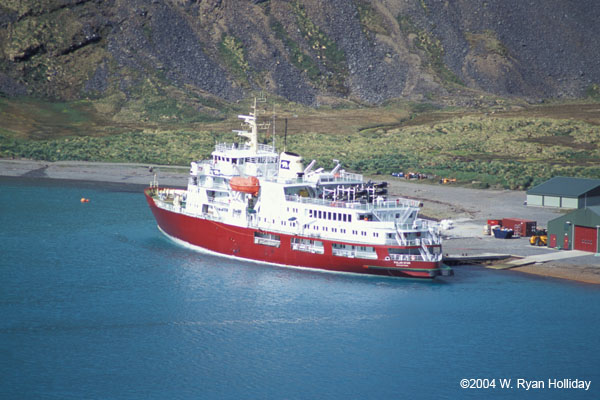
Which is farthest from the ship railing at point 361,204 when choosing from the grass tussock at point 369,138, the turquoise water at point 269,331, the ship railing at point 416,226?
the grass tussock at point 369,138

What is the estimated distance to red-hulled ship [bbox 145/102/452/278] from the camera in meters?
57.4

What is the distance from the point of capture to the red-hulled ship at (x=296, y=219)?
188 ft

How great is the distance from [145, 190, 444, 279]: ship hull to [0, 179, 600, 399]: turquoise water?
0.81 metres

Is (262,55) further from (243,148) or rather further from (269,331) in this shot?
(269,331)

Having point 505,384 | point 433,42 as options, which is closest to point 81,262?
point 505,384

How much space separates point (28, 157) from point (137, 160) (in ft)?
53.1

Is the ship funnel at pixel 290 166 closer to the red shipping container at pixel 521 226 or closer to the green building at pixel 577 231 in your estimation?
the red shipping container at pixel 521 226

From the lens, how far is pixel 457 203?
8700 cm

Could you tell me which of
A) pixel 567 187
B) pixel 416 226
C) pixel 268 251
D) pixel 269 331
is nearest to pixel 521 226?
pixel 567 187

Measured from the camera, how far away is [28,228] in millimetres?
76500

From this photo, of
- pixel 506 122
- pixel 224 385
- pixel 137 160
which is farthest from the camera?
pixel 506 122

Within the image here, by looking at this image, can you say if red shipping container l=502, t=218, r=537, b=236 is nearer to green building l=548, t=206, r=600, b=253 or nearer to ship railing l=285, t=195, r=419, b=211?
green building l=548, t=206, r=600, b=253

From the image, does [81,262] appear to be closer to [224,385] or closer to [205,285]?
[205,285]

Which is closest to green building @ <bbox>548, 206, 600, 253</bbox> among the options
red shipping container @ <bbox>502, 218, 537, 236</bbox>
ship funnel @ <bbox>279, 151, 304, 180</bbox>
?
red shipping container @ <bbox>502, 218, 537, 236</bbox>
